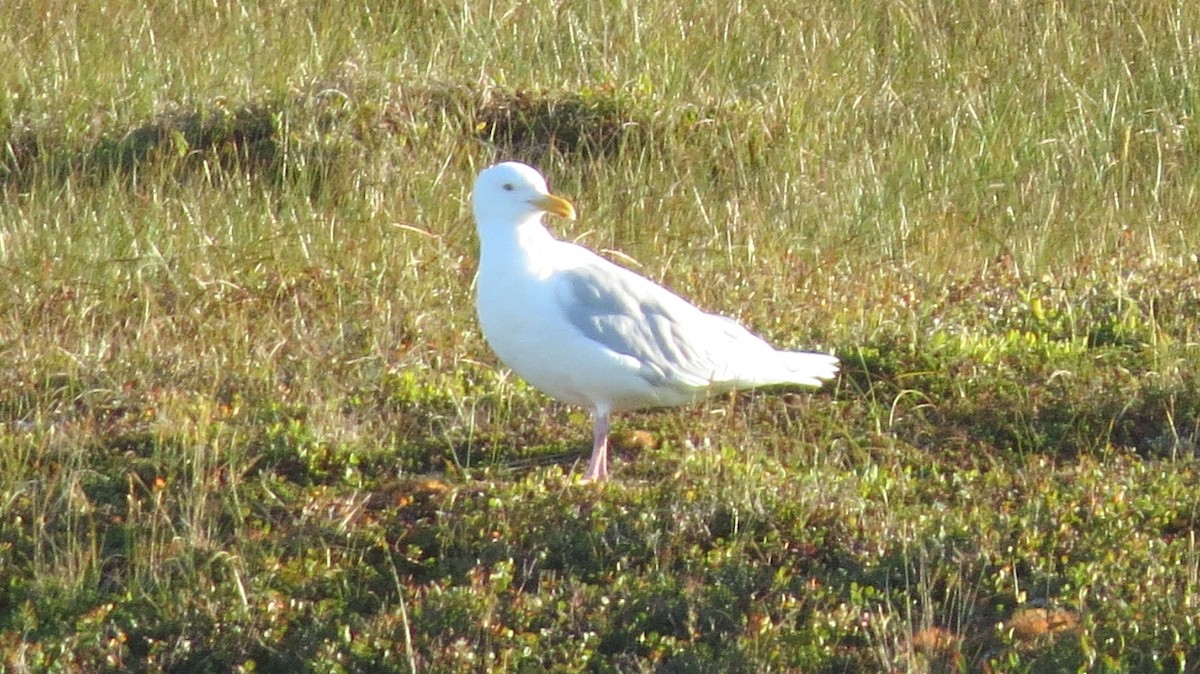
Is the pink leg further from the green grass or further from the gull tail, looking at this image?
the gull tail

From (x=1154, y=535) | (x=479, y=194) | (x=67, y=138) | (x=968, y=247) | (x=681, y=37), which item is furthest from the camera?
(x=681, y=37)

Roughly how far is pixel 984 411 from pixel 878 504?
1038 millimetres

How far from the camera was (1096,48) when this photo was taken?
10172 millimetres

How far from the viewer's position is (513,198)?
5.70 meters

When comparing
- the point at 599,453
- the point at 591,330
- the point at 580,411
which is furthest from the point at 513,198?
the point at 599,453

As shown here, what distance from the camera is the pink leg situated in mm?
5223

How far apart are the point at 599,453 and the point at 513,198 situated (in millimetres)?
902

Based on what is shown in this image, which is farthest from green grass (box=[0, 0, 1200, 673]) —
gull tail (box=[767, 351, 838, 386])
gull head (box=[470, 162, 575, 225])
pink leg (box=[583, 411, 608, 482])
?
gull head (box=[470, 162, 575, 225])

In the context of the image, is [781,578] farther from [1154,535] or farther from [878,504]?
[1154,535]

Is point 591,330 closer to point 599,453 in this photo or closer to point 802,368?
point 599,453

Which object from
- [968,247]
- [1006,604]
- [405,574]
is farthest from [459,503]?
[968,247]

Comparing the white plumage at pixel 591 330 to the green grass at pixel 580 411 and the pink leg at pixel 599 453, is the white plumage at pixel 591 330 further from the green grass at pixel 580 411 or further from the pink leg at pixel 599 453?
the green grass at pixel 580 411

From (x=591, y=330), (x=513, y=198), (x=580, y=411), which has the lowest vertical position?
(x=580, y=411)

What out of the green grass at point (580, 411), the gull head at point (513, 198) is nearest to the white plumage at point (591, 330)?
the gull head at point (513, 198)
